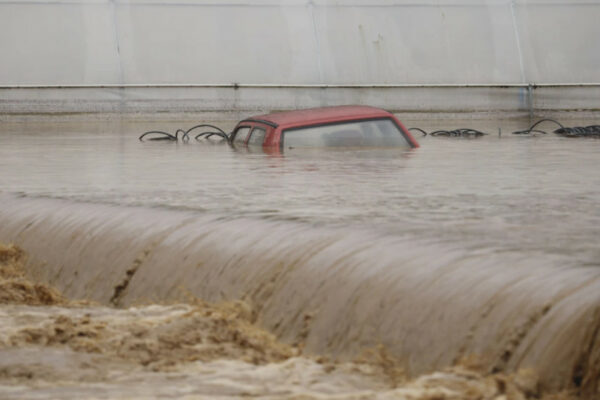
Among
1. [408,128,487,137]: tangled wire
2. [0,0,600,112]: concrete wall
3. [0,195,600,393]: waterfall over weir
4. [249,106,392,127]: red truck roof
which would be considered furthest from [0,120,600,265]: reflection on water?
[0,0,600,112]: concrete wall

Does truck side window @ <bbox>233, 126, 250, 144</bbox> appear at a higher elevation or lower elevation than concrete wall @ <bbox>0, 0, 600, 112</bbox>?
lower

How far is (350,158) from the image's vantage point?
8.12m

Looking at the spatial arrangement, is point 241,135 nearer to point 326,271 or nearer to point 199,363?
point 326,271

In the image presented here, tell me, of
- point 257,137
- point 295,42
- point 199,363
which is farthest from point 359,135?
point 199,363

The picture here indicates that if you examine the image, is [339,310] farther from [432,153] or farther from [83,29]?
[83,29]

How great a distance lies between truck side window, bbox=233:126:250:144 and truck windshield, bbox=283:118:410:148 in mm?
1123

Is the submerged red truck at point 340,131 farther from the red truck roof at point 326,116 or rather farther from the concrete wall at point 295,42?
the concrete wall at point 295,42

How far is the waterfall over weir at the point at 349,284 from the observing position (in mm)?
2250

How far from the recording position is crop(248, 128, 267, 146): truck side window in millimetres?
10250

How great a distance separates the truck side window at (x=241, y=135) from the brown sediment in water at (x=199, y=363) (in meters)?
7.74

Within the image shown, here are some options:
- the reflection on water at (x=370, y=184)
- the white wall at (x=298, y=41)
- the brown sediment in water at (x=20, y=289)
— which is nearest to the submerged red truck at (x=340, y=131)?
the reflection on water at (x=370, y=184)

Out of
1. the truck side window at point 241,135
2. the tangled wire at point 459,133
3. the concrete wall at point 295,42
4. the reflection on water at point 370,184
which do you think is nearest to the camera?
the reflection on water at point 370,184

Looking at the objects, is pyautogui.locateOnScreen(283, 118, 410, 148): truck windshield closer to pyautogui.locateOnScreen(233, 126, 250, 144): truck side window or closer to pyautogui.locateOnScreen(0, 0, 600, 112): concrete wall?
pyautogui.locateOnScreen(233, 126, 250, 144): truck side window

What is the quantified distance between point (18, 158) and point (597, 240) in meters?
6.17
